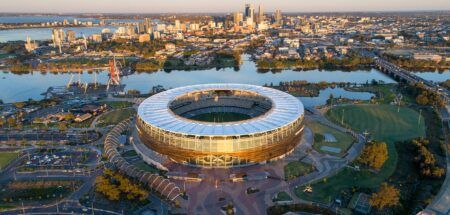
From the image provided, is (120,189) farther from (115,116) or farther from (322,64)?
(322,64)

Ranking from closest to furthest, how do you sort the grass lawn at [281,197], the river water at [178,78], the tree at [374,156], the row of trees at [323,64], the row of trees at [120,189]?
1. the row of trees at [120,189]
2. the grass lawn at [281,197]
3. the tree at [374,156]
4. the river water at [178,78]
5. the row of trees at [323,64]

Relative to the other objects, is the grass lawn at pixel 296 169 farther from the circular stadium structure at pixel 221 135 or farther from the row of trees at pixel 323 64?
the row of trees at pixel 323 64

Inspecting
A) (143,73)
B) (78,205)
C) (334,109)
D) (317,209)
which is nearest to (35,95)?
(143,73)

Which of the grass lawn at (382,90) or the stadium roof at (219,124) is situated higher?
the stadium roof at (219,124)

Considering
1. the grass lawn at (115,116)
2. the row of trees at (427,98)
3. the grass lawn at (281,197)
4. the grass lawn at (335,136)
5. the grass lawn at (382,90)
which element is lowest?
the grass lawn at (281,197)

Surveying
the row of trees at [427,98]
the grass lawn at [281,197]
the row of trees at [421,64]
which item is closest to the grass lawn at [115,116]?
the grass lawn at [281,197]

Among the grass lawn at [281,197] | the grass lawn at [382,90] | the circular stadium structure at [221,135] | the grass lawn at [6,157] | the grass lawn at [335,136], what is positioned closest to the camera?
the grass lawn at [281,197]

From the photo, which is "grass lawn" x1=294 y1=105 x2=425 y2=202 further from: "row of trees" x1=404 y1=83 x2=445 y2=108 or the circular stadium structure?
the circular stadium structure
